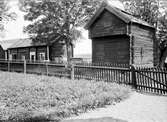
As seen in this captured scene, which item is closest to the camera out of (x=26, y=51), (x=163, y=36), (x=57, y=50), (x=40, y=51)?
(x=163, y=36)

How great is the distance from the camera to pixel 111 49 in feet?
56.4

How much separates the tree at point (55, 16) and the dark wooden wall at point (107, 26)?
14.4 ft

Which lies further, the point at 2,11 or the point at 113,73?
the point at 2,11

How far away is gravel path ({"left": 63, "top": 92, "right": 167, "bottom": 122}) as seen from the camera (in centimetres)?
513

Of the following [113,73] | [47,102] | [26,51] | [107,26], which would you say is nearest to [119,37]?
[107,26]

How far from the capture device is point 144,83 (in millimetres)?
8930

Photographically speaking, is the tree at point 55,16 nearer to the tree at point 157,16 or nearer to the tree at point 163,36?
the tree at point 157,16

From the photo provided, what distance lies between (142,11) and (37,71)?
17.4 metres

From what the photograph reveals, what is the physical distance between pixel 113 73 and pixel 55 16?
1308 cm

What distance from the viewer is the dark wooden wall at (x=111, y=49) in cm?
1609

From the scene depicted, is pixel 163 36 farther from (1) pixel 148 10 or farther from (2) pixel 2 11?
(2) pixel 2 11

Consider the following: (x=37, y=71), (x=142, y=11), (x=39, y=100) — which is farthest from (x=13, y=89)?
(x=142, y=11)

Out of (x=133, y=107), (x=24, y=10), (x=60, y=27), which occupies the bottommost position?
(x=133, y=107)

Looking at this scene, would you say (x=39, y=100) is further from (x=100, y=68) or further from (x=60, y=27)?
(x=60, y=27)
